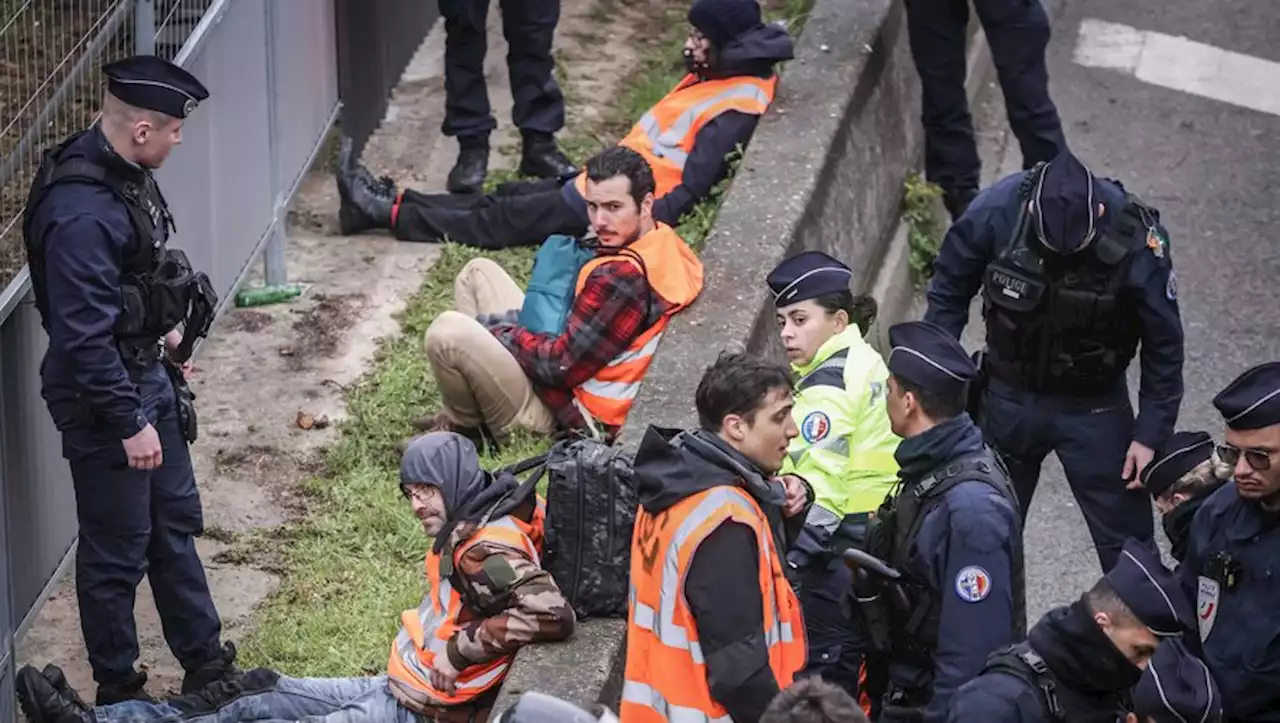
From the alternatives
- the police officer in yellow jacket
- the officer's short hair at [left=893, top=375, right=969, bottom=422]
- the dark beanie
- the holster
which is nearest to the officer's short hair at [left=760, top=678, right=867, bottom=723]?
the officer's short hair at [left=893, top=375, right=969, bottom=422]

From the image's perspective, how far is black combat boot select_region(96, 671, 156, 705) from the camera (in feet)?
20.7

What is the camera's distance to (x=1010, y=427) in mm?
6641

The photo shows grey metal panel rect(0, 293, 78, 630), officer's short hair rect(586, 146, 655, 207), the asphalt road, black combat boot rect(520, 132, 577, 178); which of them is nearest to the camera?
grey metal panel rect(0, 293, 78, 630)

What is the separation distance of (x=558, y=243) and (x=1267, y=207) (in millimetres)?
4123

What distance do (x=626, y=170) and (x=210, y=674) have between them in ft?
7.34

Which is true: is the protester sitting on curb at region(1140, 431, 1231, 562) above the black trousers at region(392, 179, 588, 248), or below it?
above

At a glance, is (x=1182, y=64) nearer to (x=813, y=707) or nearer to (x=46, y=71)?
(x=46, y=71)

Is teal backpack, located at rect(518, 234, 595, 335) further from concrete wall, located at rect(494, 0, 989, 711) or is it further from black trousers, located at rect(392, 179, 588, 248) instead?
black trousers, located at rect(392, 179, 588, 248)

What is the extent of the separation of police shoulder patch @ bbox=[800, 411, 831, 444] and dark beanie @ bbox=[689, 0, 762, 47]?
3062mm

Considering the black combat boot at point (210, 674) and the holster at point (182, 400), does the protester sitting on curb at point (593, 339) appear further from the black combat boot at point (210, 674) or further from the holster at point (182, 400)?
the black combat boot at point (210, 674)

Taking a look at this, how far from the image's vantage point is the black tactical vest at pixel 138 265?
5867 millimetres

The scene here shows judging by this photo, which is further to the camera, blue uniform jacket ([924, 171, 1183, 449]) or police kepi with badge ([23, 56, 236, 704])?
blue uniform jacket ([924, 171, 1183, 449])

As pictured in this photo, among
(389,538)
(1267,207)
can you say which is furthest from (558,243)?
(1267,207)

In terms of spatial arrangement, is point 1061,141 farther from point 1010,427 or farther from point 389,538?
point 389,538
